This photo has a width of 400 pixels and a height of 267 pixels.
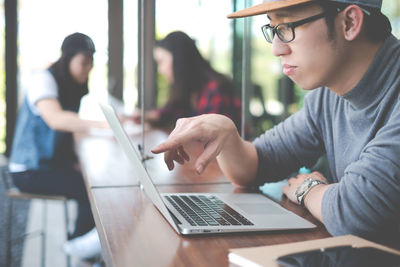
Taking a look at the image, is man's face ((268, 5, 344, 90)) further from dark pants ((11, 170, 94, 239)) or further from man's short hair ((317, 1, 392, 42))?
dark pants ((11, 170, 94, 239))

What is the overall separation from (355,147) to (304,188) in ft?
0.53

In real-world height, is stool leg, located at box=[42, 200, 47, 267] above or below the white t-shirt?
below

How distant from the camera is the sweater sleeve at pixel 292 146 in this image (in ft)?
4.25

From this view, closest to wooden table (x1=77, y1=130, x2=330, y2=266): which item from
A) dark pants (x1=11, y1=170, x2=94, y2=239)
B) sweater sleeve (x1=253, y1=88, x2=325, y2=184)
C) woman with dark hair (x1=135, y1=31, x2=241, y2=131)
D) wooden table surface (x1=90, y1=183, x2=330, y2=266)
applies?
wooden table surface (x1=90, y1=183, x2=330, y2=266)

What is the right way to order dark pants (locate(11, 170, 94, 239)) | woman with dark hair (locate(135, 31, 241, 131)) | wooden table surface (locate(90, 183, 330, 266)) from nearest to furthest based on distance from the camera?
1. wooden table surface (locate(90, 183, 330, 266))
2. dark pants (locate(11, 170, 94, 239))
3. woman with dark hair (locate(135, 31, 241, 131))

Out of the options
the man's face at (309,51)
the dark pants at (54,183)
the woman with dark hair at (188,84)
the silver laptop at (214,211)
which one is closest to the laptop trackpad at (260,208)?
the silver laptop at (214,211)

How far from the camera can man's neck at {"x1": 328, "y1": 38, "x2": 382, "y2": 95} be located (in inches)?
41.7

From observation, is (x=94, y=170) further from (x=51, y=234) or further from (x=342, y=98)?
(x=51, y=234)

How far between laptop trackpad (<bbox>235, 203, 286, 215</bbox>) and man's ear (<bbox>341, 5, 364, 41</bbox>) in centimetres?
42

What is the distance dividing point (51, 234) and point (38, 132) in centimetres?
76

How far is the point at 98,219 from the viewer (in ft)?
3.26

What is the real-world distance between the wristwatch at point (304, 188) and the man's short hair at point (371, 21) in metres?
0.34

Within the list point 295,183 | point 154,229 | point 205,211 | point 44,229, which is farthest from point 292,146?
point 44,229

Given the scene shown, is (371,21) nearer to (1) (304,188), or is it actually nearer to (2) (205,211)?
(1) (304,188)
